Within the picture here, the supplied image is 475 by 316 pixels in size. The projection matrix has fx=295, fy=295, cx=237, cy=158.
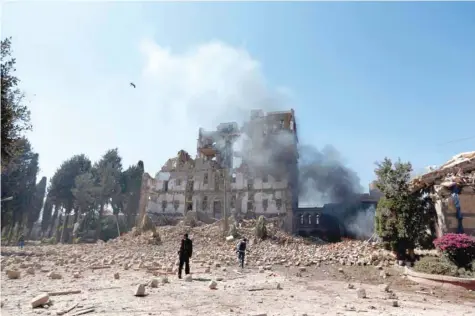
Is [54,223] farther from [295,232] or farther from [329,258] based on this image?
[329,258]

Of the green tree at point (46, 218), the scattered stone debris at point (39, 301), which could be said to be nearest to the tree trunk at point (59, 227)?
the green tree at point (46, 218)

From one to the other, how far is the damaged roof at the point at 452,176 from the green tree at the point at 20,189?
47065mm

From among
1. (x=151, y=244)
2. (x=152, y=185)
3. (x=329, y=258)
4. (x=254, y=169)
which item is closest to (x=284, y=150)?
(x=254, y=169)

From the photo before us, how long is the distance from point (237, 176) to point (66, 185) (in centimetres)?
3024

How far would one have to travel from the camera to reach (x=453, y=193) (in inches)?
566

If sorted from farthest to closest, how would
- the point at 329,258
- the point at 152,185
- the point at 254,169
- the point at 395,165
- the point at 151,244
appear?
the point at 152,185 < the point at 254,169 < the point at 151,244 < the point at 329,258 < the point at 395,165

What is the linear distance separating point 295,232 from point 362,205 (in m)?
11.0

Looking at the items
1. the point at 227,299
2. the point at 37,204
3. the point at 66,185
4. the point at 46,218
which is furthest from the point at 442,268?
the point at 46,218

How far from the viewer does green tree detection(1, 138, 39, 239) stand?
4165cm

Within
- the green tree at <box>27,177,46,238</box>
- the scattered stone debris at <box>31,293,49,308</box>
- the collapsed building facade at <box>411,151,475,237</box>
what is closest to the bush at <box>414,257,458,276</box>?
the collapsed building facade at <box>411,151,475,237</box>

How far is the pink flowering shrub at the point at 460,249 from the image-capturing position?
1021 centimetres

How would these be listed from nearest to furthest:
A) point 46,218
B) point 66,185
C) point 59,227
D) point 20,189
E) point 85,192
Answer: point 20,189
point 85,192
point 66,185
point 59,227
point 46,218

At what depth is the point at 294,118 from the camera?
5566 cm

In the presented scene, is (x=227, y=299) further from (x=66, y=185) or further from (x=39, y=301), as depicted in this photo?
(x=66, y=185)
